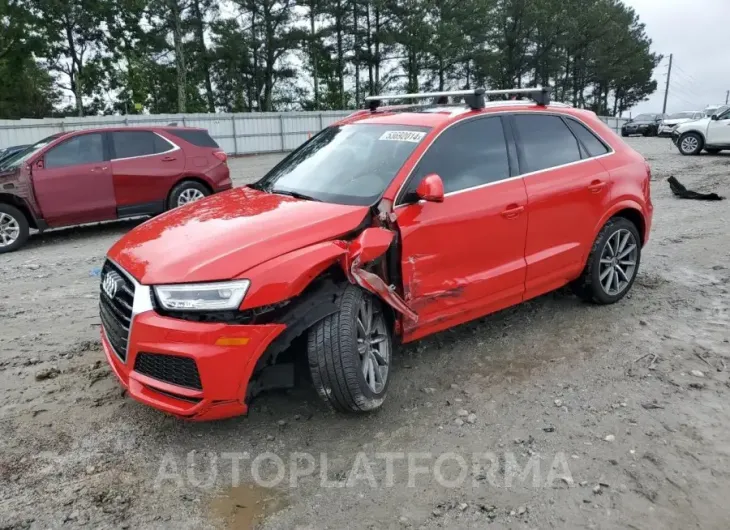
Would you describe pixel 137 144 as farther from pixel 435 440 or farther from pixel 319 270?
pixel 435 440

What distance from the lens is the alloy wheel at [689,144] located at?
60.8 feet

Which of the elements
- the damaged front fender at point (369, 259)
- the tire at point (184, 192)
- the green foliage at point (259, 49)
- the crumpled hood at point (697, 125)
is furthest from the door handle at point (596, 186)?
the green foliage at point (259, 49)

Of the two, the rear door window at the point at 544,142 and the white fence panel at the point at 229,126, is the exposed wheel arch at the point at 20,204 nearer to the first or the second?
the rear door window at the point at 544,142

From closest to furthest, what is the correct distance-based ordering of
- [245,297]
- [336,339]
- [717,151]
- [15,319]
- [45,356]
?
1. [245,297]
2. [336,339]
3. [45,356]
4. [15,319]
5. [717,151]

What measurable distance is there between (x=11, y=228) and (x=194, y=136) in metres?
3.15

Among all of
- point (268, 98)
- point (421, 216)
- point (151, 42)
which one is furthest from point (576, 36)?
point (421, 216)

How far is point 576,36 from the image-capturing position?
51125mm

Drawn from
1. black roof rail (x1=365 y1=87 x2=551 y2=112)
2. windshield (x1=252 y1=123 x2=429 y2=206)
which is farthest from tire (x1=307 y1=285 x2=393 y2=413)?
black roof rail (x1=365 y1=87 x2=551 y2=112)

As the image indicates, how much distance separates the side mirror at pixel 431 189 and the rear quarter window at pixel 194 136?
7174 mm

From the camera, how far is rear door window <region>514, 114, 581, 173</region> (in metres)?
4.30

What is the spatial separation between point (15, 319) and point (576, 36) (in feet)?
180

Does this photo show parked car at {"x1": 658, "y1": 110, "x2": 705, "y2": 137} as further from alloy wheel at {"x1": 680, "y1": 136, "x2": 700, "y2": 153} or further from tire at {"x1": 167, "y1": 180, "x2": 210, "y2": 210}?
tire at {"x1": 167, "y1": 180, "x2": 210, "y2": 210}

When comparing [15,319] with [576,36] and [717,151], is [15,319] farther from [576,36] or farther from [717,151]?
[576,36]

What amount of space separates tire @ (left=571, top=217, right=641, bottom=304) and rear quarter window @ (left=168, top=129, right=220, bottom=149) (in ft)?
22.9
